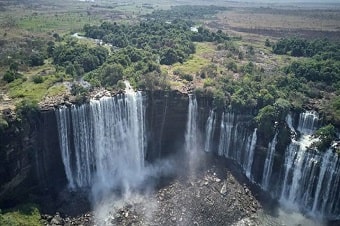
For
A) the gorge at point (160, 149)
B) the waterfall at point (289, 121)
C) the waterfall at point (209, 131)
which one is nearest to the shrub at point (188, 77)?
the gorge at point (160, 149)

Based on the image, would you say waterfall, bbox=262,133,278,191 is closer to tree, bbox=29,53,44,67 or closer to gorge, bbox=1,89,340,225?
gorge, bbox=1,89,340,225

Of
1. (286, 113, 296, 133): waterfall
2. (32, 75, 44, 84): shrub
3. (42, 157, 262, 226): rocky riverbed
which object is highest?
(32, 75, 44, 84): shrub

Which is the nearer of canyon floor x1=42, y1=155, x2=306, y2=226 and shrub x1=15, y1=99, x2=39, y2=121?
shrub x1=15, y1=99, x2=39, y2=121

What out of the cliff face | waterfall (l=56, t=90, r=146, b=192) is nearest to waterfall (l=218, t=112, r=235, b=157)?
waterfall (l=56, t=90, r=146, b=192)

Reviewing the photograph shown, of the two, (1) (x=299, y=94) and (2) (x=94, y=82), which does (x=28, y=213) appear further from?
(1) (x=299, y=94)

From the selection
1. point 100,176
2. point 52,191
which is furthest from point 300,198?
point 52,191

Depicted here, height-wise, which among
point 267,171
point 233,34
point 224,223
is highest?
point 233,34

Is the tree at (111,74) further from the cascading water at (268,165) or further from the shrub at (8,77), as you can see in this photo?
the cascading water at (268,165)
